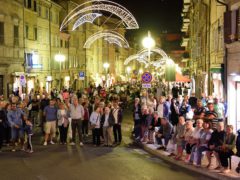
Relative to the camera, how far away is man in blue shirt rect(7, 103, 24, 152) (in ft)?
53.1

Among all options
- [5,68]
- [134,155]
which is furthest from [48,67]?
[134,155]

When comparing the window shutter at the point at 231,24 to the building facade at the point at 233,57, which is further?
the window shutter at the point at 231,24

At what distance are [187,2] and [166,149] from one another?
4058cm

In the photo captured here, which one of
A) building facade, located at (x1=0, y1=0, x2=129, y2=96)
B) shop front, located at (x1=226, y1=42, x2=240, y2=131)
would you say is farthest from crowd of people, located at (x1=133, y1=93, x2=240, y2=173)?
building facade, located at (x1=0, y1=0, x2=129, y2=96)

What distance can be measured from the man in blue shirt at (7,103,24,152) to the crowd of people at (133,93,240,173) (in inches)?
194

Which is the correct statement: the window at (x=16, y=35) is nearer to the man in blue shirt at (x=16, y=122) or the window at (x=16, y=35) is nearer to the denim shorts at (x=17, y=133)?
the man in blue shirt at (x=16, y=122)

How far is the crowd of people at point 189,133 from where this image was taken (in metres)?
12.2

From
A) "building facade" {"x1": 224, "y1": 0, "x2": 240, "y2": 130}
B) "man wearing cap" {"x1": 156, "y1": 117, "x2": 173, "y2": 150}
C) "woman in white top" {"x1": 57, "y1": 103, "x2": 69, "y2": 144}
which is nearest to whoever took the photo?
"man wearing cap" {"x1": 156, "y1": 117, "x2": 173, "y2": 150}

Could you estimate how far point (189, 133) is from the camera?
44.8 ft

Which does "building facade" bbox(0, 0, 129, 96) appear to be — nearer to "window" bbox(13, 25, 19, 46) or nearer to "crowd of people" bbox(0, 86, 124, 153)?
"window" bbox(13, 25, 19, 46)

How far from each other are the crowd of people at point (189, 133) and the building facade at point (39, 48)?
12.4m

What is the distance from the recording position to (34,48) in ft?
141

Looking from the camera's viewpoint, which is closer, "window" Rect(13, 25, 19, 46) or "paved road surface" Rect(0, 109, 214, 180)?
"paved road surface" Rect(0, 109, 214, 180)

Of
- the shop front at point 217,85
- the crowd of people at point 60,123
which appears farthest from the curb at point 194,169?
the shop front at point 217,85
